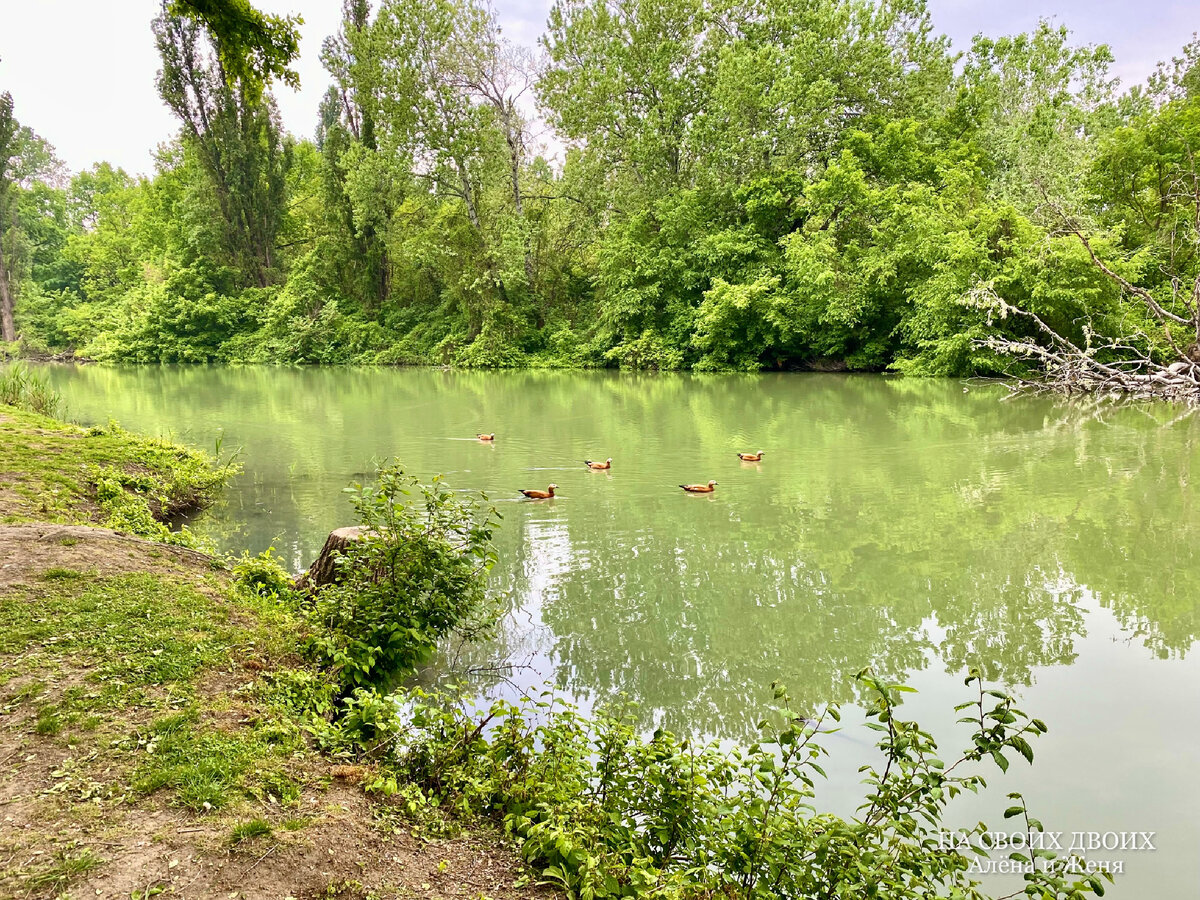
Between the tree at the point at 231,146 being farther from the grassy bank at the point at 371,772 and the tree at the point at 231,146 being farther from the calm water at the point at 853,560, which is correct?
the grassy bank at the point at 371,772

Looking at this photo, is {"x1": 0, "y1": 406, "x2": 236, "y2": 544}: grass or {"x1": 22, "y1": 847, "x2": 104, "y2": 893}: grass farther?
{"x1": 0, "y1": 406, "x2": 236, "y2": 544}: grass

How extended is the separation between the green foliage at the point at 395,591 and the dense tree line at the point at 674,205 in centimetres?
1676

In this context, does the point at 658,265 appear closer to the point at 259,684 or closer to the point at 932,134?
the point at 932,134

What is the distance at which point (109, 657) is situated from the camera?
12.1ft

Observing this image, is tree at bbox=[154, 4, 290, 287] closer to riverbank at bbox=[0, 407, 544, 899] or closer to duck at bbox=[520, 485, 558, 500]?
duck at bbox=[520, 485, 558, 500]

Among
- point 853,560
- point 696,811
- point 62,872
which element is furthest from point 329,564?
point 853,560

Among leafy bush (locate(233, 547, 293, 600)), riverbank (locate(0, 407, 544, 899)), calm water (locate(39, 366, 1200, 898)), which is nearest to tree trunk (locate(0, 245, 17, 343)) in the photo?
calm water (locate(39, 366, 1200, 898))

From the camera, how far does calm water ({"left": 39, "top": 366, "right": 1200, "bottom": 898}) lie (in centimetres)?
409

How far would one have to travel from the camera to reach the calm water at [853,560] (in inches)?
161

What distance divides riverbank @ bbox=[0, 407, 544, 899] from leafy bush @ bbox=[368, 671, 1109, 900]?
9.6 inches

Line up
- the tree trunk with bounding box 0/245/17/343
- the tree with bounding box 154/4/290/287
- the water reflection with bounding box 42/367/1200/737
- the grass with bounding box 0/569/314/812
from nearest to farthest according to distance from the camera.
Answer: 1. the grass with bounding box 0/569/314/812
2. the water reflection with bounding box 42/367/1200/737
3. the tree with bounding box 154/4/290/287
4. the tree trunk with bounding box 0/245/17/343

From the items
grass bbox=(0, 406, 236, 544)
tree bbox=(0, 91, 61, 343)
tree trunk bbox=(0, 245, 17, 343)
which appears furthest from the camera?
tree trunk bbox=(0, 245, 17, 343)

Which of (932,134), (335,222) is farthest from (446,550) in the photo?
(335,222)

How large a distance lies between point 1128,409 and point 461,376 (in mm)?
22512
